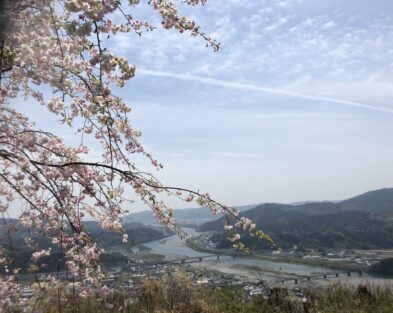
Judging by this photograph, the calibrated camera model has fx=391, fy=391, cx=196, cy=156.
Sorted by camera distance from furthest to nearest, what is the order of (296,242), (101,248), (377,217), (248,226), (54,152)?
1. (377,217)
2. (296,242)
3. (248,226)
4. (101,248)
5. (54,152)

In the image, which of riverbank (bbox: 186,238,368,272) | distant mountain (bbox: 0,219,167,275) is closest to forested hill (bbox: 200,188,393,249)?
riverbank (bbox: 186,238,368,272)

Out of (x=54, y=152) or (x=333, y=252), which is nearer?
(x=54, y=152)

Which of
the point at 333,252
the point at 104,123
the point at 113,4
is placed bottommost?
the point at 333,252

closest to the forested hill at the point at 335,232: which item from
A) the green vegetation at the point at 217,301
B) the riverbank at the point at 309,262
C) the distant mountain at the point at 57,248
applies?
the riverbank at the point at 309,262

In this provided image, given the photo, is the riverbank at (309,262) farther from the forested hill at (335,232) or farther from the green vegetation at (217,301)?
the green vegetation at (217,301)

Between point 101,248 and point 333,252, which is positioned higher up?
point 101,248

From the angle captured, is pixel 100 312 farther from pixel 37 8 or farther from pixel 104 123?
pixel 37 8

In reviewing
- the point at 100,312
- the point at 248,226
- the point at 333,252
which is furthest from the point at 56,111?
the point at 333,252

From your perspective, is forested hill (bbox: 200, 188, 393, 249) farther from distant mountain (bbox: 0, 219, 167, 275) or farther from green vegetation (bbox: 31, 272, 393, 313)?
green vegetation (bbox: 31, 272, 393, 313)
